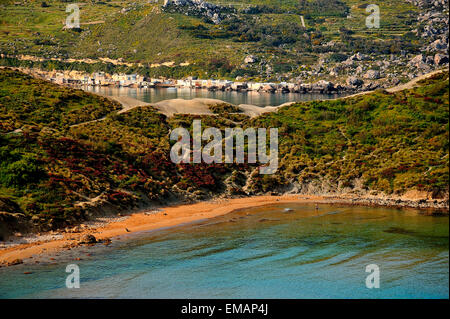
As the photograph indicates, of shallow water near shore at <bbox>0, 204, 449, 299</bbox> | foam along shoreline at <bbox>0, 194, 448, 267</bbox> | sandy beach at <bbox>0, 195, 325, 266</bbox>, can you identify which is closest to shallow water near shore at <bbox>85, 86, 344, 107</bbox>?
sandy beach at <bbox>0, 195, 325, 266</bbox>

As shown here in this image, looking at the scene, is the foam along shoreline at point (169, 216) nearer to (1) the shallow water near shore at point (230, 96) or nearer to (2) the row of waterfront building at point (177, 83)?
(1) the shallow water near shore at point (230, 96)

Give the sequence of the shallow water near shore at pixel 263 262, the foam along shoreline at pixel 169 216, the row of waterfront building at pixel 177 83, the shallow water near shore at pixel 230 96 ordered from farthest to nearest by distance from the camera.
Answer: the row of waterfront building at pixel 177 83 → the shallow water near shore at pixel 230 96 → the foam along shoreline at pixel 169 216 → the shallow water near shore at pixel 263 262

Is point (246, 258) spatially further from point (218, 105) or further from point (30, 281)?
point (218, 105)

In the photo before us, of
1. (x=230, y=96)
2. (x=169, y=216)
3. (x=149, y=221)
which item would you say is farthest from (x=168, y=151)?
(x=230, y=96)

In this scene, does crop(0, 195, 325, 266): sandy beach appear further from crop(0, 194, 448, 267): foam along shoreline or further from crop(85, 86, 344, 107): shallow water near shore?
crop(85, 86, 344, 107): shallow water near shore

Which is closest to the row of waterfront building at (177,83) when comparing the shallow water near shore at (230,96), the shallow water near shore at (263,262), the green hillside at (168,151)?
the shallow water near shore at (230,96)

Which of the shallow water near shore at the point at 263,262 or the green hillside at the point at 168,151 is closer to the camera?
the shallow water near shore at the point at 263,262
